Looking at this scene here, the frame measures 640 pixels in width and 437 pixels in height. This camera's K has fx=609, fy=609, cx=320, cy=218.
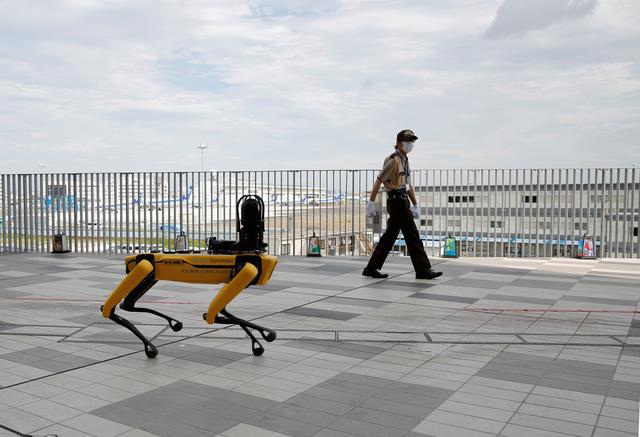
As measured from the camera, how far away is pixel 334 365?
5.32m

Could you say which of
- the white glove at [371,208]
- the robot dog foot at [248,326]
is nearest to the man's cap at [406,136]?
the white glove at [371,208]

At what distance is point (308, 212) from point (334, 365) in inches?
438

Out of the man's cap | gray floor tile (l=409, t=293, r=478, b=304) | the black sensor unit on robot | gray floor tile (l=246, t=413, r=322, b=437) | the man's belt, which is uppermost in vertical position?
the man's cap

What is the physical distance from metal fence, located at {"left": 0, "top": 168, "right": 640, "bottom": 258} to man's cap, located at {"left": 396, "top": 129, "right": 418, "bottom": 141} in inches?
178

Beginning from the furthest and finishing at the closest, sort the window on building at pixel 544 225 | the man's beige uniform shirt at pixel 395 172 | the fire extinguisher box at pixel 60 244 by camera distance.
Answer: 1. the window on building at pixel 544 225
2. the fire extinguisher box at pixel 60 244
3. the man's beige uniform shirt at pixel 395 172

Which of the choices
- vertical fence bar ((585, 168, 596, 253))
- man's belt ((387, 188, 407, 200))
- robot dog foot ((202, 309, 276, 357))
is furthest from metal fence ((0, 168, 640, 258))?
robot dog foot ((202, 309, 276, 357))

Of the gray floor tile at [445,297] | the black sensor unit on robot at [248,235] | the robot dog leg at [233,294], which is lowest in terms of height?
the gray floor tile at [445,297]

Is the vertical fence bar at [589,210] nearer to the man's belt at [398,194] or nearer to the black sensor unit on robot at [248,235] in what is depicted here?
the man's belt at [398,194]

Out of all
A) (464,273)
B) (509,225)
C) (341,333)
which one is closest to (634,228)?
(509,225)

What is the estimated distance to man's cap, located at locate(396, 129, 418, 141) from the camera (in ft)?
34.2

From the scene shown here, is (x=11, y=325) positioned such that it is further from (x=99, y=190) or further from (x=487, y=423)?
(x=99, y=190)

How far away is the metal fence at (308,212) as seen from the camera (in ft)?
49.3

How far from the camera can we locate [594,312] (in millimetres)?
7891

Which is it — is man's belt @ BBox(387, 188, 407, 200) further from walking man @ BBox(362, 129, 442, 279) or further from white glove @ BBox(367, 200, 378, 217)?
white glove @ BBox(367, 200, 378, 217)
